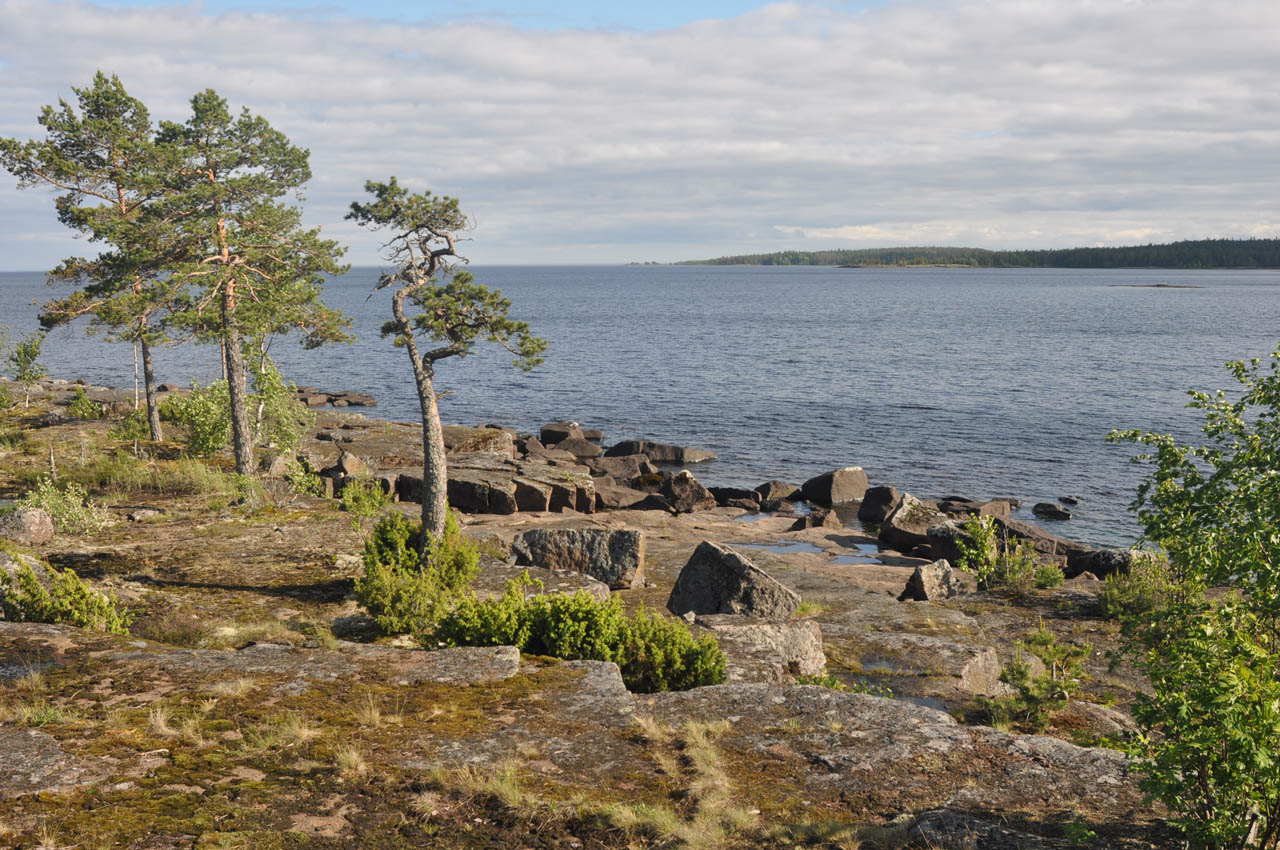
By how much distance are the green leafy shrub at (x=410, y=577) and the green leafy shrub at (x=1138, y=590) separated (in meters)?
12.6

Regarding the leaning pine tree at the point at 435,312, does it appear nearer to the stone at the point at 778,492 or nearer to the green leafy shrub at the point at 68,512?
the green leafy shrub at the point at 68,512

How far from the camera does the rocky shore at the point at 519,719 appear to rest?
21.9ft

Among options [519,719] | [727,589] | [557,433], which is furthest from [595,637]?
[557,433]

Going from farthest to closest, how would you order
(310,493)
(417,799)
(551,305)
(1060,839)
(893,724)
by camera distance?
(551,305) < (310,493) < (893,724) < (417,799) < (1060,839)

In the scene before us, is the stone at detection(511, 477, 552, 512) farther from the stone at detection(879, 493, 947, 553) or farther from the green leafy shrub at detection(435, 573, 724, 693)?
the green leafy shrub at detection(435, 573, 724, 693)

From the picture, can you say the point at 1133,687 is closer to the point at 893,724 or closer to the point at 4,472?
the point at 893,724

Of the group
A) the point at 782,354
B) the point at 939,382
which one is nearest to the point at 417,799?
the point at 939,382

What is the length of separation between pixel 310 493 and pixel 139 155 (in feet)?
41.1

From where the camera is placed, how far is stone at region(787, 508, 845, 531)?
34.2m

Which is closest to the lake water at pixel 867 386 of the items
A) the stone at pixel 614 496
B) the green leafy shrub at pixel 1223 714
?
the stone at pixel 614 496

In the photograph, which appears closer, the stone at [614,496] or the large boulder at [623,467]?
the stone at [614,496]

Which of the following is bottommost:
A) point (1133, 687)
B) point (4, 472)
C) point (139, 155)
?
point (1133, 687)

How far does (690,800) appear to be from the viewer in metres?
7.17

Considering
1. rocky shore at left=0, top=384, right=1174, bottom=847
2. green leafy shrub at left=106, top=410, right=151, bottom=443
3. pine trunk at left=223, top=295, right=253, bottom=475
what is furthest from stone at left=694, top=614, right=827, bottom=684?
green leafy shrub at left=106, top=410, right=151, bottom=443
